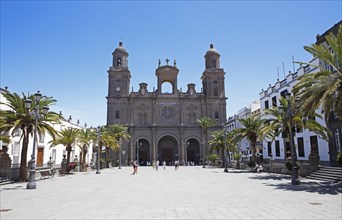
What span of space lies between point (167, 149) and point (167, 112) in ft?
29.4

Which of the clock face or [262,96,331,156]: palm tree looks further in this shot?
the clock face

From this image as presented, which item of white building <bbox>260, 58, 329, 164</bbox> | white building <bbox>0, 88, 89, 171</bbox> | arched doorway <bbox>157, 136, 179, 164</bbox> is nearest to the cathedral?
arched doorway <bbox>157, 136, 179, 164</bbox>

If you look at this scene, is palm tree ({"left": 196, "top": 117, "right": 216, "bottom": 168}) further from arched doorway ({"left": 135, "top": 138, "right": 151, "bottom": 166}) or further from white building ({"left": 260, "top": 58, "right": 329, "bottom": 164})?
white building ({"left": 260, "top": 58, "right": 329, "bottom": 164})

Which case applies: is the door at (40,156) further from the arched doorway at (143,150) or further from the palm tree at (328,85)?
the palm tree at (328,85)

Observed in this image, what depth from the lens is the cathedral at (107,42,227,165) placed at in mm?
59125

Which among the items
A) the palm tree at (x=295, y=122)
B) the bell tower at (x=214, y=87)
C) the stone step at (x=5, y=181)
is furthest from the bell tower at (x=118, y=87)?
the palm tree at (x=295, y=122)

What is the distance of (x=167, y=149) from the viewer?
6219 cm

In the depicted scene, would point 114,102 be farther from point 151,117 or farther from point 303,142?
point 303,142

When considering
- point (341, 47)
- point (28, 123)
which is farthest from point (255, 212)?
point (28, 123)

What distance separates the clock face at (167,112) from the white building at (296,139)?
82.4ft

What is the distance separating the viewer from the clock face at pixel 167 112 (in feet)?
201

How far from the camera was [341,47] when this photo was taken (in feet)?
51.3

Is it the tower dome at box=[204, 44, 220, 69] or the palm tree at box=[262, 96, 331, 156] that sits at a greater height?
the tower dome at box=[204, 44, 220, 69]

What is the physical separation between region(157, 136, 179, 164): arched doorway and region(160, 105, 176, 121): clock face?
487 cm
